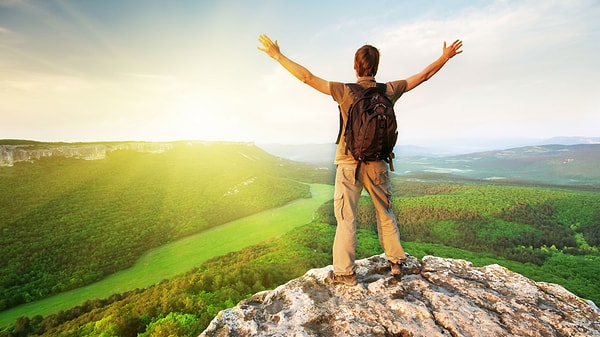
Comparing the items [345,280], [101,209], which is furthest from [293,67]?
[101,209]

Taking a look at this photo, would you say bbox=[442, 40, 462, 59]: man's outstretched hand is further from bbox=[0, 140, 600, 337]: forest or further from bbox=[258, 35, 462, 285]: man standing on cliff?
bbox=[0, 140, 600, 337]: forest

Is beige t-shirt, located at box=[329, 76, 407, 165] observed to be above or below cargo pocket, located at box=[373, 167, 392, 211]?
above

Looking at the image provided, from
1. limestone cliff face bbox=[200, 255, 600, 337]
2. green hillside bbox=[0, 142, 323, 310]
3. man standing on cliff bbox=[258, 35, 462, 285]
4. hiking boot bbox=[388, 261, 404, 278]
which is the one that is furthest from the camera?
green hillside bbox=[0, 142, 323, 310]

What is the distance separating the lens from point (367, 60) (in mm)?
3668

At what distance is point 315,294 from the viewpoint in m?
3.62

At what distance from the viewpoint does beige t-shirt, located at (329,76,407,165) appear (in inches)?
144

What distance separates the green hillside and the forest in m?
Answer: 0.25

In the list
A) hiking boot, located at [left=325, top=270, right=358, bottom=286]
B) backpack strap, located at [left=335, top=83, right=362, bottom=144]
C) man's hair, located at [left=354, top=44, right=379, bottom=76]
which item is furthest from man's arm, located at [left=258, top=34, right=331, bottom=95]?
hiking boot, located at [left=325, top=270, right=358, bottom=286]

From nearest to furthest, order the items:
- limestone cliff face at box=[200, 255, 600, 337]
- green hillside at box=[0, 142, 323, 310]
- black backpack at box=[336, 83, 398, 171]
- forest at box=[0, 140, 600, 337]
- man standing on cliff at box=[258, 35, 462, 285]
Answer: limestone cliff face at box=[200, 255, 600, 337], black backpack at box=[336, 83, 398, 171], man standing on cliff at box=[258, 35, 462, 285], forest at box=[0, 140, 600, 337], green hillside at box=[0, 142, 323, 310]

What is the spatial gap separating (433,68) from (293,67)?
2.16 metres

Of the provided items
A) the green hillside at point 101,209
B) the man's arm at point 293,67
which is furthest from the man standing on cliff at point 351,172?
the green hillside at point 101,209

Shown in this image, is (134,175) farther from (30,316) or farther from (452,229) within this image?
(452,229)

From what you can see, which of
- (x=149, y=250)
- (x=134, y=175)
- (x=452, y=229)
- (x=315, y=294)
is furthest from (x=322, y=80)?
(x=134, y=175)

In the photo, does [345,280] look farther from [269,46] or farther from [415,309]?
[269,46]
